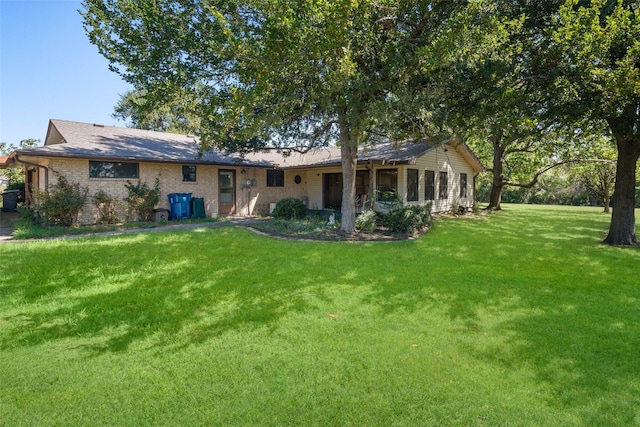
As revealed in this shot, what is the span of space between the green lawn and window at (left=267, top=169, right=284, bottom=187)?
11.3 meters

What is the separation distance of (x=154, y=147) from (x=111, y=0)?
6.42m

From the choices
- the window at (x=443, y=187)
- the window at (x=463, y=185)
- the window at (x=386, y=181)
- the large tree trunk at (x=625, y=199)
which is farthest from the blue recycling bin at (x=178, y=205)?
the window at (x=463, y=185)

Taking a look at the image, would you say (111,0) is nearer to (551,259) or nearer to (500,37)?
(500,37)

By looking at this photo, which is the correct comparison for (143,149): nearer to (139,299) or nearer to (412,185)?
(139,299)

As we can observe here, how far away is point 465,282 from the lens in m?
5.90

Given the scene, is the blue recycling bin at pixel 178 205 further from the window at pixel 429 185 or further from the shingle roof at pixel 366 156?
the window at pixel 429 185

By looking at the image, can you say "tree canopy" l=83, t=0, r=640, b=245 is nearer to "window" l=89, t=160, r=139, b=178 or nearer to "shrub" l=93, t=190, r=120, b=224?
"window" l=89, t=160, r=139, b=178

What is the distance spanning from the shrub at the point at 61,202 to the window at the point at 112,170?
810 millimetres

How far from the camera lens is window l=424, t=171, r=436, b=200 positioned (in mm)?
17516

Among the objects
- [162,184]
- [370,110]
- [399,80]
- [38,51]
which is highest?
[38,51]

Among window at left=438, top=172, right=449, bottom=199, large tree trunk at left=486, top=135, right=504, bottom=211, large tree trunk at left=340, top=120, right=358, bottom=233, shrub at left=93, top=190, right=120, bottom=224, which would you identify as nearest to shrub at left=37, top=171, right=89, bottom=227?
shrub at left=93, top=190, right=120, bottom=224

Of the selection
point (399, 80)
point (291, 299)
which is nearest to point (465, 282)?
point (291, 299)

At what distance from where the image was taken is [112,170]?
1309cm

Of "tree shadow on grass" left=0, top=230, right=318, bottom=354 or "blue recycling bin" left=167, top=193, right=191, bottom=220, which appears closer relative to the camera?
"tree shadow on grass" left=0, top=230, right=318, bottom=354
